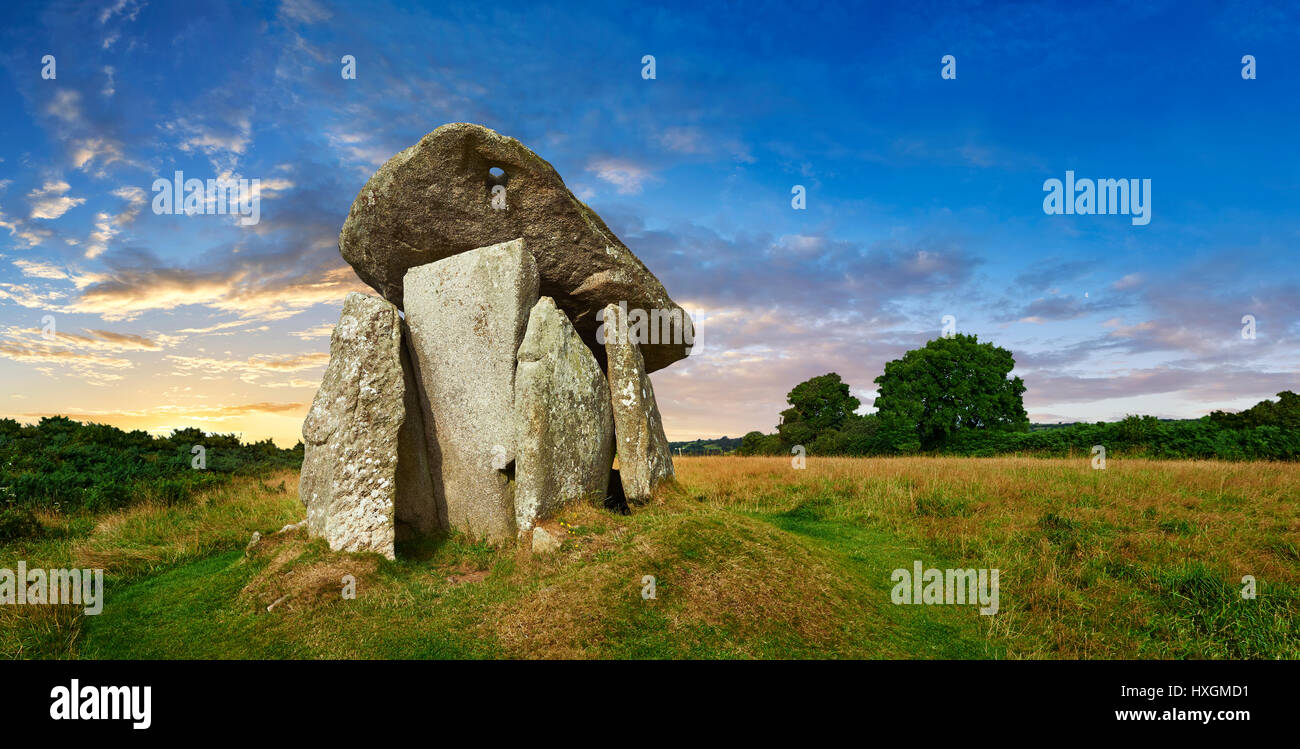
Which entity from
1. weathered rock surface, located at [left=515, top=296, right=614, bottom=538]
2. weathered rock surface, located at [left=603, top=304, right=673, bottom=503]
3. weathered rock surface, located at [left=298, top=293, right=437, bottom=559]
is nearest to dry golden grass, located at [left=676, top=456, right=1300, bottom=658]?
weathered rock surface, located at [left=603, top=304, right=673, bottom=503]

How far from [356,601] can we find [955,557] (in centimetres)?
865

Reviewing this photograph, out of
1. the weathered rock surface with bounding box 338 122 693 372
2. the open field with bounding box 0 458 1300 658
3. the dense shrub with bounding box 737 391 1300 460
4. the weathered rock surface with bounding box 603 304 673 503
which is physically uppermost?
the weathered rock surface with bounding box 338 122 693 372

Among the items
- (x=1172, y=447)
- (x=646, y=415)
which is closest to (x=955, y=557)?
(x=646, y=415)

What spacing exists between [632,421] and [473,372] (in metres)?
2.73

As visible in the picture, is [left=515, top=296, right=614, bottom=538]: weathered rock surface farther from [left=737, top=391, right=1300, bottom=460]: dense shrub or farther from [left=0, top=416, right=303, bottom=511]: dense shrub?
[left=737, top=391, right=1300, bottom=460]: dense shrub

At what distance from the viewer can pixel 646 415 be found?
10516 mm

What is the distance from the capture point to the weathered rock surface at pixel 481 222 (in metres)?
9.59

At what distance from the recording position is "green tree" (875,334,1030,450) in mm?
34094

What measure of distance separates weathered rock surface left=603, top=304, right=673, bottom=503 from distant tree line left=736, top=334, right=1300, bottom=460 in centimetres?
2057

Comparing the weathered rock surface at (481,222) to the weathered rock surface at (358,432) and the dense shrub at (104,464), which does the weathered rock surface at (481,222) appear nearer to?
the weathered rock surface at (358,432)

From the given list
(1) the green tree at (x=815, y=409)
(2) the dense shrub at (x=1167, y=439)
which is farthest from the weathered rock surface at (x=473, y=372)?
(1) the green tree at (x=815, y=409)

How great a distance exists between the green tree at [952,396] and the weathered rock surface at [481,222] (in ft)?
91.4

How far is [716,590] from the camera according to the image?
6.80 meters
